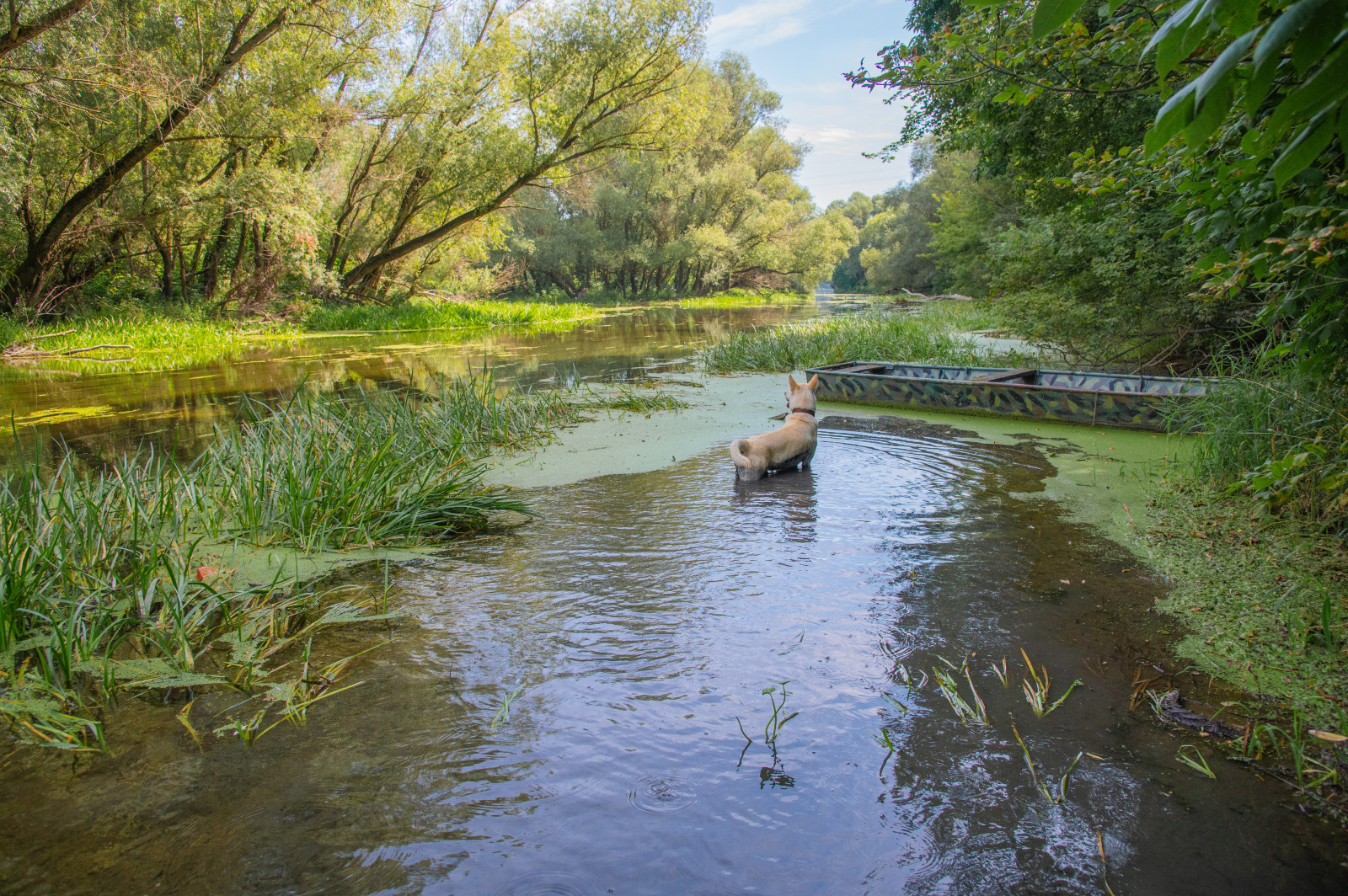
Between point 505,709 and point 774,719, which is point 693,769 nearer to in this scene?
point 774,719

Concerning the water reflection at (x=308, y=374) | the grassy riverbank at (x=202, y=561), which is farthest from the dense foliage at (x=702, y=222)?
the grassy riverbank at (x=202, y=561)

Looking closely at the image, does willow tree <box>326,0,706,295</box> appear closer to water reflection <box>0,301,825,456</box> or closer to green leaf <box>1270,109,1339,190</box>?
water reflection <box>0,301,825,456</box>

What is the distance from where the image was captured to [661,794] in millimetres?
2424

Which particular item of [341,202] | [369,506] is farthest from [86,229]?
[369,506]

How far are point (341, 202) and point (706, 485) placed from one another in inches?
911

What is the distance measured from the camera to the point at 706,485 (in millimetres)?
6055

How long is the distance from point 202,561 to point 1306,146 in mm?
4525

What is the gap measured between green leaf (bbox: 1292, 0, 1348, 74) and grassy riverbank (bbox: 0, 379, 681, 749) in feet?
11.0

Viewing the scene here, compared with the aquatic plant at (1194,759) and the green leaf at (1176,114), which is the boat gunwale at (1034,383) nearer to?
the aquatic plant at (1194,759)

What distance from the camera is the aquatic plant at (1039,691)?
9.20 ft

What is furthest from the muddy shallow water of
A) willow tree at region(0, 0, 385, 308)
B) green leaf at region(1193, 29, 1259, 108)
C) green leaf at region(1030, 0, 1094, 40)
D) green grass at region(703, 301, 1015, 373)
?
willow tree at region(0, 0, 385, 308)

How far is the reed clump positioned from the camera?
2898mm

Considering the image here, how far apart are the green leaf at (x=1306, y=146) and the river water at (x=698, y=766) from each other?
1.84 m

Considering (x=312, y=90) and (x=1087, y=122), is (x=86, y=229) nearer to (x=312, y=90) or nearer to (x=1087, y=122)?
(x=312, y=90)
